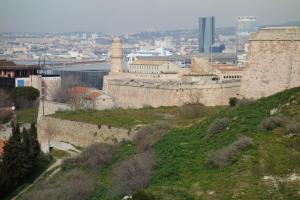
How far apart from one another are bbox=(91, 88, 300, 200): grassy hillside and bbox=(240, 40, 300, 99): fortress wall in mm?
3840

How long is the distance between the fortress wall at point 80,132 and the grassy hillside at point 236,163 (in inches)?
148

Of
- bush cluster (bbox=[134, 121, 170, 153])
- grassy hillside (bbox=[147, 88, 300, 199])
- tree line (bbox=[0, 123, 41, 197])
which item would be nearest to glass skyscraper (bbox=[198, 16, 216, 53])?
tree line (bbox=[0, 123, 41, 197])

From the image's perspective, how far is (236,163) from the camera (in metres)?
8.44

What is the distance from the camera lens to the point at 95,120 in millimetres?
17312

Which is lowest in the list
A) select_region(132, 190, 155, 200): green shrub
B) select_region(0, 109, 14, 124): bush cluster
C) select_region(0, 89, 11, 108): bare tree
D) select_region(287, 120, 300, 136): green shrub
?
select_region(0, 109, 14, 124): bush cluster

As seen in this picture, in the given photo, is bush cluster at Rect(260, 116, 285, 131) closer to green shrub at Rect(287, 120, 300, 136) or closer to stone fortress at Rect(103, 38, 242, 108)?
green shrub at Rect(287, 120, 300, 136)

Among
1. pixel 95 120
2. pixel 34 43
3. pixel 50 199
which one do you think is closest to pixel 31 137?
pixel 95 120

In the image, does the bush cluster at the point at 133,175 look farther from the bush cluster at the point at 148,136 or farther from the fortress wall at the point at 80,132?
the fortress wall at the point at 80,132

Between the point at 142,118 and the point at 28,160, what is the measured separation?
4.43 meters

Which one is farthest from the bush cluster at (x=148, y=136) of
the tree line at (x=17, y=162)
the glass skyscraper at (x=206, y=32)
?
the glass skyscraper at (x=206, y=32)

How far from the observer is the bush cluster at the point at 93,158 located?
12016mm

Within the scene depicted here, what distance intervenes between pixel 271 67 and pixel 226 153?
24.1ft

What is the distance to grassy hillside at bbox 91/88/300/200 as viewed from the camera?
7621 mm

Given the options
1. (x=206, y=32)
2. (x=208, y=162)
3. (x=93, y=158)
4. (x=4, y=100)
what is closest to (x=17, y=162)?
(x=93, y=158)
